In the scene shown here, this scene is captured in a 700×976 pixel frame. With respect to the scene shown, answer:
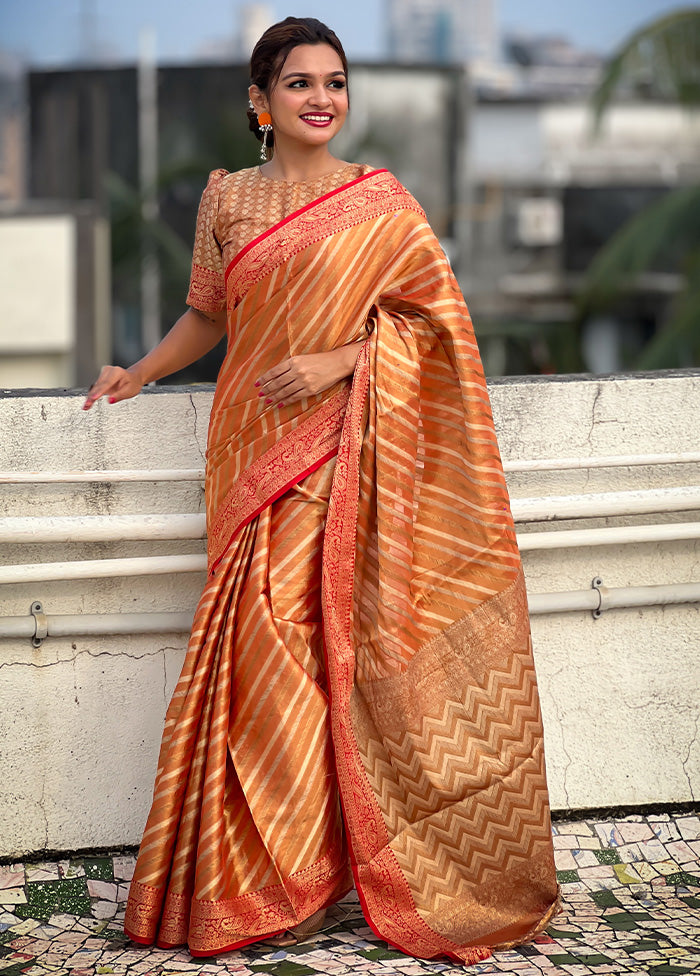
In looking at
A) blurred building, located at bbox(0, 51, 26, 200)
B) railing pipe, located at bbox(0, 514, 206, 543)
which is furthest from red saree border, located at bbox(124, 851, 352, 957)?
blurred building, located at bbox(0, 51, 26, 200)

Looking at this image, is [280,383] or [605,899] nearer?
[280,383]

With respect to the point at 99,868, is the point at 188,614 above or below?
above

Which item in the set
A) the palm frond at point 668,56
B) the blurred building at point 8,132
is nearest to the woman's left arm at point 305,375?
the palm frond at point 668,56

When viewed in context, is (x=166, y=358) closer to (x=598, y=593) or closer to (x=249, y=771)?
(x=249, y=771)

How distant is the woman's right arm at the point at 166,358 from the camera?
8.97 feet

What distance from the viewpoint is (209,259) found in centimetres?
276

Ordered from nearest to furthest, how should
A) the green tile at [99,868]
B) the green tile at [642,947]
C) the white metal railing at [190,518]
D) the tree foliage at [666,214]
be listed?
1. the green tile at [642,947]
2. the white metal railing at [190,518]
3. the green tile at [99,868]
4. the tree foliage at [666,214]

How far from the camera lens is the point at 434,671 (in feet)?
8.57

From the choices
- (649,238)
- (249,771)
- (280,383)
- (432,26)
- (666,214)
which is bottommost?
(249,771)

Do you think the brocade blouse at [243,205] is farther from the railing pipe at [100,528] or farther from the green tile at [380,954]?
the green tile at [380,954]

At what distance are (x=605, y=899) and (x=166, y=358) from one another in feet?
4.81

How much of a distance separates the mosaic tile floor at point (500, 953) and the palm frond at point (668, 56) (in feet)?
40.8

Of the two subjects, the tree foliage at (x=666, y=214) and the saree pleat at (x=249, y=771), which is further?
the tree foliage at (x=666, y=214)

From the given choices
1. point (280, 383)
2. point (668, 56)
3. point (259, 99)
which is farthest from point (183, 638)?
point (668, 56)
